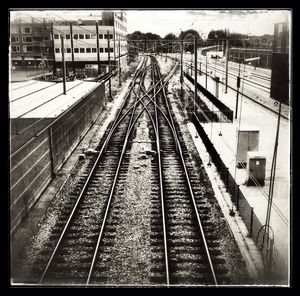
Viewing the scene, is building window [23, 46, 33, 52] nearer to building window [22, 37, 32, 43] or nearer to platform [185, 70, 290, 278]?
building window [22, 37, 32, 43]

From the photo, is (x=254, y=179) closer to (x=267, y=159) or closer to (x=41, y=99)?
(x=267, y=159)

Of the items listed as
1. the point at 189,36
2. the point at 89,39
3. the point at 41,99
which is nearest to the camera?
the point at 41,99

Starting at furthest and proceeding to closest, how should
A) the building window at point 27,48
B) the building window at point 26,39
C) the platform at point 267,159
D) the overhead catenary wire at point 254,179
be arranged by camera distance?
the building window at point 26,39
the building window at point 27,48
the overhead catenary wire at point 254,179
the platform at point 267,159

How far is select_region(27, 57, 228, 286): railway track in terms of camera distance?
6367 millimetres

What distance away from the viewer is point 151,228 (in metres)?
7.86

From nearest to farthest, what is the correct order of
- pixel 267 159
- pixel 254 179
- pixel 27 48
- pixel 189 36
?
1. pixel 254 179
2. pixel 267 159
3. pixel 27 48
4. pixel 189 36

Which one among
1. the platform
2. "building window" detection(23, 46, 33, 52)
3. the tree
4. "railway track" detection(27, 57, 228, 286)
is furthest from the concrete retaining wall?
the tree

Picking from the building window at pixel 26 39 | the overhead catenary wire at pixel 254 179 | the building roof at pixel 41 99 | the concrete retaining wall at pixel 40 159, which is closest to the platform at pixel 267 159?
the overhead catenary wire at pixel 254 179

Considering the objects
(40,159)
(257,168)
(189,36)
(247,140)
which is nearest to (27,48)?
(40,159)

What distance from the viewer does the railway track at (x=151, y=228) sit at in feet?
20.9

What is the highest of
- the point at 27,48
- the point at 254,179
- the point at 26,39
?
the point at 26,39

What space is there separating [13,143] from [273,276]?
5.23m

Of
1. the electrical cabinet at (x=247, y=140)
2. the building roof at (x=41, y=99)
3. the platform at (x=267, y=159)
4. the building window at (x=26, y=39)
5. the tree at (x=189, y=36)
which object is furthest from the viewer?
the tree at (x=189, y=36)

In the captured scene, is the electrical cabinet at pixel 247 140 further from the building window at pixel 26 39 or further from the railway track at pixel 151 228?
the building window at pixel 26 39
